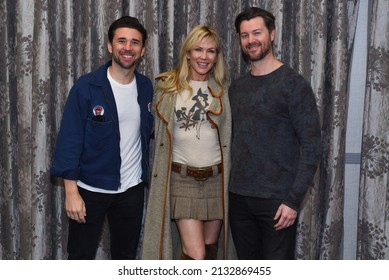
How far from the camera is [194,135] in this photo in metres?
2.33

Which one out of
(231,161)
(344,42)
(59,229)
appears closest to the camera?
(231,161)

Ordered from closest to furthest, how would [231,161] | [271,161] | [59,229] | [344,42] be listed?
[271,161]
[231,161]
[344,42]
[59,229]

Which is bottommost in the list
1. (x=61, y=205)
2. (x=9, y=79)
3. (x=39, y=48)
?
(x=61, y=205)

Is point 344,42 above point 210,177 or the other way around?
above

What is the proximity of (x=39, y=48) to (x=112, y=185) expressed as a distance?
1041 millimetres

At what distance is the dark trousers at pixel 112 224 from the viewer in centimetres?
237

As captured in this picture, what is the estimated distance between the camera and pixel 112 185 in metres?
2.34

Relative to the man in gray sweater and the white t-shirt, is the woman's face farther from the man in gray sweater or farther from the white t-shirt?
the white t-shirt

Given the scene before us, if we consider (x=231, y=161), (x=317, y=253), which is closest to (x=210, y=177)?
(x=231, y=161)

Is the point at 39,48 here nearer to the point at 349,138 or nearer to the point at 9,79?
the point at 9,79

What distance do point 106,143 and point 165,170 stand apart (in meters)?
0.33

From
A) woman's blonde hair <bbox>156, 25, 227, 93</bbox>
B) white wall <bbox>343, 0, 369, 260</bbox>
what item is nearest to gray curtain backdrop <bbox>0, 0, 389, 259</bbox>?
white wall <bbox>343, 0, 369, 260</bbox>

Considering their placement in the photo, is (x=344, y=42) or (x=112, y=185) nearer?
(x=112, y=185)

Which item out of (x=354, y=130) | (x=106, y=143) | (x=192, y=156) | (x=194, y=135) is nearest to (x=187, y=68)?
(x=194, y=135)
